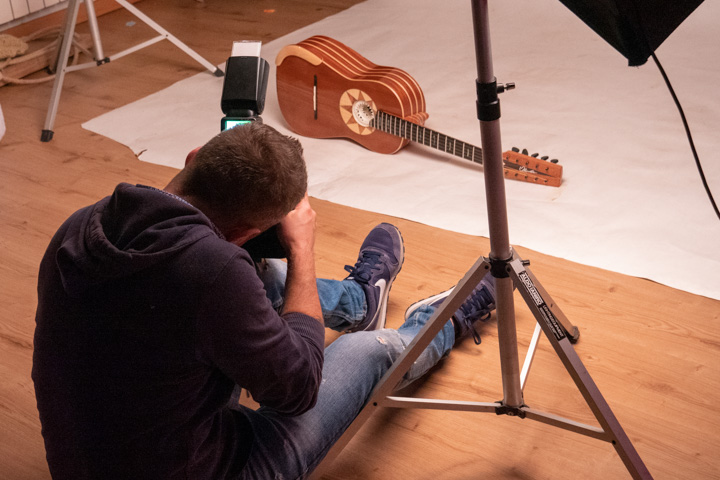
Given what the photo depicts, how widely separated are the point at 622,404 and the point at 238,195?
2.84 ft

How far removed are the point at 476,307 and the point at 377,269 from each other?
0.72 feet

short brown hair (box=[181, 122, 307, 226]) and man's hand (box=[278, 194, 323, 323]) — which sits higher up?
short brown hair (box=[181, 122, 307, 226])

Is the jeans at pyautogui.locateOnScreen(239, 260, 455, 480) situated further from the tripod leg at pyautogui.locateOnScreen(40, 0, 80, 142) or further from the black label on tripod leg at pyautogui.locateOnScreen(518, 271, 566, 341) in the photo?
the tripod leg at pyautogui.locateOnScreen(40, 0, 80, 142)

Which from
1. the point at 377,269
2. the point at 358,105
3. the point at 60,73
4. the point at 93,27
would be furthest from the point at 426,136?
the point at 93,27

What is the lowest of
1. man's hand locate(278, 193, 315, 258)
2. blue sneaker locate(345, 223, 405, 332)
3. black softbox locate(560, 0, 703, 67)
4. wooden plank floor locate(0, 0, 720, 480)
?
wooden plank floor locate(0, 0, 720, 480)

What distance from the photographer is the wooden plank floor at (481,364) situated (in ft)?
4.17

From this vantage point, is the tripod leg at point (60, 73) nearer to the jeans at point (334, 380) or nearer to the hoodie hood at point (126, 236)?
the jeans at point (334, 380)

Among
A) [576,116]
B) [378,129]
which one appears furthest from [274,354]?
[576,116]

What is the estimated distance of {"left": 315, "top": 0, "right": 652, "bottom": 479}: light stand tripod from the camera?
928mm

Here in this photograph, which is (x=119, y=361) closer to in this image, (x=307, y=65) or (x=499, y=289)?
(x=499, y=289)

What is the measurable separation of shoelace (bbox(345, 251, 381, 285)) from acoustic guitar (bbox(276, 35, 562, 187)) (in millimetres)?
636

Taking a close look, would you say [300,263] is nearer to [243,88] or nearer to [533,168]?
[243,88]

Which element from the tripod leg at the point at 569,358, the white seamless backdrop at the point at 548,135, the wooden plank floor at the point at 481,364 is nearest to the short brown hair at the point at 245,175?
the tripod leg at the point at 569,358

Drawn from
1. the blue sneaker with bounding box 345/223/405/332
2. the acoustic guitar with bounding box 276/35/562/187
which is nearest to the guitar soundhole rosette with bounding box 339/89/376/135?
the acoustic guitar with bounding box 276/35/562/187
